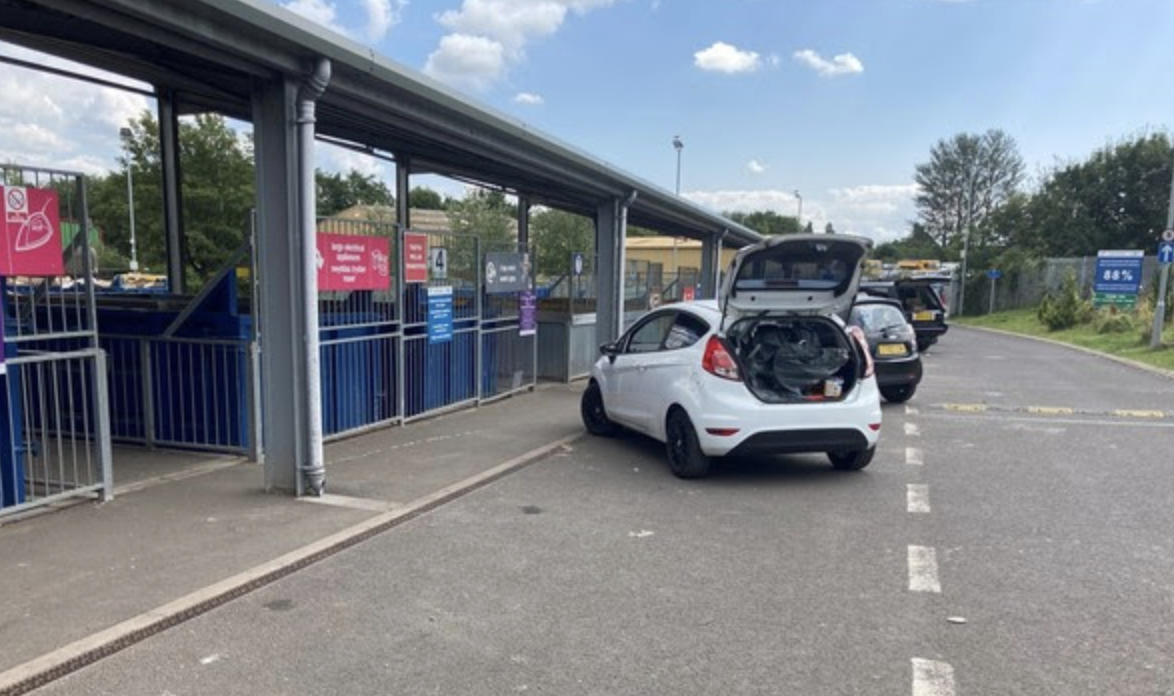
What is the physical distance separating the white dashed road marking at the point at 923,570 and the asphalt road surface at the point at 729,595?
0.02m

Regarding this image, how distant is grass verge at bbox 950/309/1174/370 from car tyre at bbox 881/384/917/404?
349 inches

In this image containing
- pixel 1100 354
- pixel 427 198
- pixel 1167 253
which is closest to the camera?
pixel 1167 253

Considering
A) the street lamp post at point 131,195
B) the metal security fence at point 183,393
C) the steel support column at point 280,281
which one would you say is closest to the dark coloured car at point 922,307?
the metal security fence at point 183,393

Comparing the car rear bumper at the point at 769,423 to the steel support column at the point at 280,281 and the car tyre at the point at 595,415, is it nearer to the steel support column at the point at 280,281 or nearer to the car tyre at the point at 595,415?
the car tyre at the point at 595,415

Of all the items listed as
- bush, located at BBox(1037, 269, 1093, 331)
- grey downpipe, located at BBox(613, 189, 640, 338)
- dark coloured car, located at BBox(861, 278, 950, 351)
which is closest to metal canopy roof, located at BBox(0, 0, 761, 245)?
grey downpipe, located at BBox(613, 189, 640, 338)

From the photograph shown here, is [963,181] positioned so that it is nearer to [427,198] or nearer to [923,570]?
[427,198]

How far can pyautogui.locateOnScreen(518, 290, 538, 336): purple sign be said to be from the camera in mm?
12055

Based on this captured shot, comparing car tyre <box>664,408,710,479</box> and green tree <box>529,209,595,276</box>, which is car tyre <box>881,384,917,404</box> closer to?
car tyre <box>664,408,710,479</box>

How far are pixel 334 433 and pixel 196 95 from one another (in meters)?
3.92

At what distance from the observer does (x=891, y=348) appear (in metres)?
11.6

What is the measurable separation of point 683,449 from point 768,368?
1.05 meters

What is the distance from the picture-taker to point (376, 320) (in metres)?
9.07

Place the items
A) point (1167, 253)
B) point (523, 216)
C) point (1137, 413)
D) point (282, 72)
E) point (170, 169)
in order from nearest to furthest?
point (282, 72) → point (170, 169) → point (1137, 413) → point (523, 216) → point (1167, 253)

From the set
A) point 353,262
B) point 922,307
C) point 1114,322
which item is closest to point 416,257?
point 353,262
